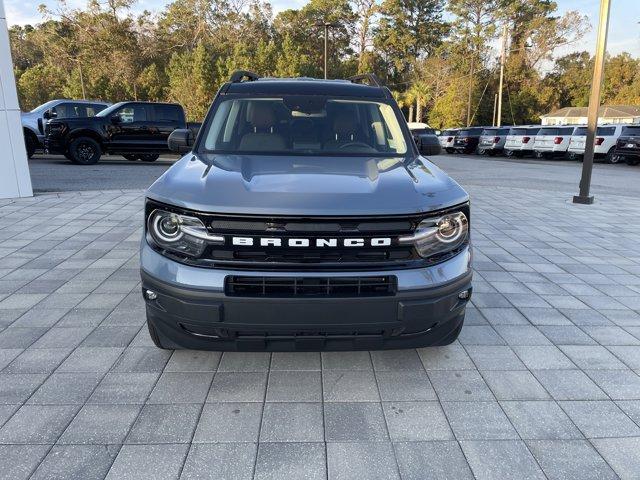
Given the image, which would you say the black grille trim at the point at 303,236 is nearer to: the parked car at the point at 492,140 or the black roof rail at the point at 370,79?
the black roof rail at the point at 370,79

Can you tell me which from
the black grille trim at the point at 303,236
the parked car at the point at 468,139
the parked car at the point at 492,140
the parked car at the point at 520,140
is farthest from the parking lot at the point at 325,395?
the parked car at the point at 468,139

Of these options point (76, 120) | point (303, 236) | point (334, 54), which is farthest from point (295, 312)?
point (334, 54)

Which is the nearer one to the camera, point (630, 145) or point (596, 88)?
point (596, 88)

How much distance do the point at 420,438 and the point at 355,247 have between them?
102 centimetres

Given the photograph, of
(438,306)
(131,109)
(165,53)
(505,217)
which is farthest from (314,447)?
(165,53)

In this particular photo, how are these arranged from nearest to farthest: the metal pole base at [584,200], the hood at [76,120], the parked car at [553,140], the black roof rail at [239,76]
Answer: the black roof rail at [239,76]
the metal pole base at [584,200]
the hood at [76,120]
the parked car at [553,140]

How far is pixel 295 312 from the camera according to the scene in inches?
99.1

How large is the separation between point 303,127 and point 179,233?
5.37 feet

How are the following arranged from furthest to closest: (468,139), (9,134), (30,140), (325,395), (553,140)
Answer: (468,139) < (553,140) < (30,140) < (9,134) < (325,395)

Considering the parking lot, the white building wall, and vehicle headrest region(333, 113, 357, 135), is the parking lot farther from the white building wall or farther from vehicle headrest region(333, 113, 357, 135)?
the white building wall

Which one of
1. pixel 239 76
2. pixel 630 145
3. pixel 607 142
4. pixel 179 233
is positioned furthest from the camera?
pixel 607 142

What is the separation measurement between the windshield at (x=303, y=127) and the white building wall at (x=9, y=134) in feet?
21.2

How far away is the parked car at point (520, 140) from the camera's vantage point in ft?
85.8

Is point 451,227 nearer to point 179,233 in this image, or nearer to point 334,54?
point 179,233
